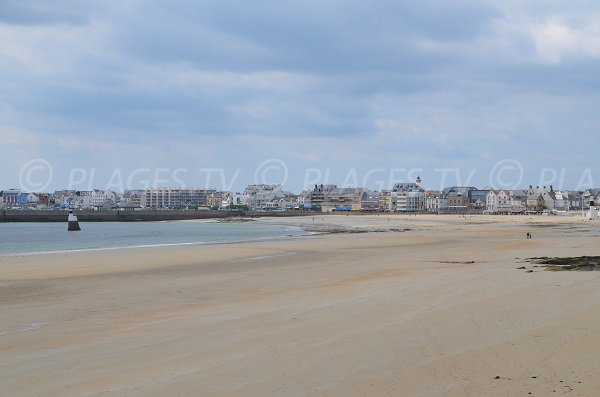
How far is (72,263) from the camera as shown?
938 inches

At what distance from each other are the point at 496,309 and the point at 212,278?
10302 mm

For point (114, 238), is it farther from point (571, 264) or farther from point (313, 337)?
point (313, 337)

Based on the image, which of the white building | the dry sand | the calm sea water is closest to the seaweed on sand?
the dry sand

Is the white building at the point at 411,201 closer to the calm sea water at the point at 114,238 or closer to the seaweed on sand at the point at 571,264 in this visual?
the calm sea water at the point at 114,238

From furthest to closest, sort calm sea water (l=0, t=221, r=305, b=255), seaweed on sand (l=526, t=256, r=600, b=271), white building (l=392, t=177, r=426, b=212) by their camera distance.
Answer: white building (l=392, t=177, r=426, b=212), calm sea water (l=0, t=221, r=305, b=255), seaweed on sand (l=526, t=256, r=600, b=271)

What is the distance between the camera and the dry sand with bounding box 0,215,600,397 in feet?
18.9

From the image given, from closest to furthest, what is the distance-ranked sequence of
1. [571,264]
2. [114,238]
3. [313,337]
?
[313,337] → [571,264] → [114,238]

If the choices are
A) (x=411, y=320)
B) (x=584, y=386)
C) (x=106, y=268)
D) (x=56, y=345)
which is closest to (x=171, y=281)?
(x=106, y=268)

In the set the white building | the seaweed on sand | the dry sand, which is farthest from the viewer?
the white building

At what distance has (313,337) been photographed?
7.89 m

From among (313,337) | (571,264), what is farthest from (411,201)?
(313,337)

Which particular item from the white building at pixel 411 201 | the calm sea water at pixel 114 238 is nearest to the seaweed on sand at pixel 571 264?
the calm sea water at pixel 114 238

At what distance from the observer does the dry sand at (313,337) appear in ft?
18.9

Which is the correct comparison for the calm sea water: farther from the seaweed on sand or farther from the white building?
the white building
